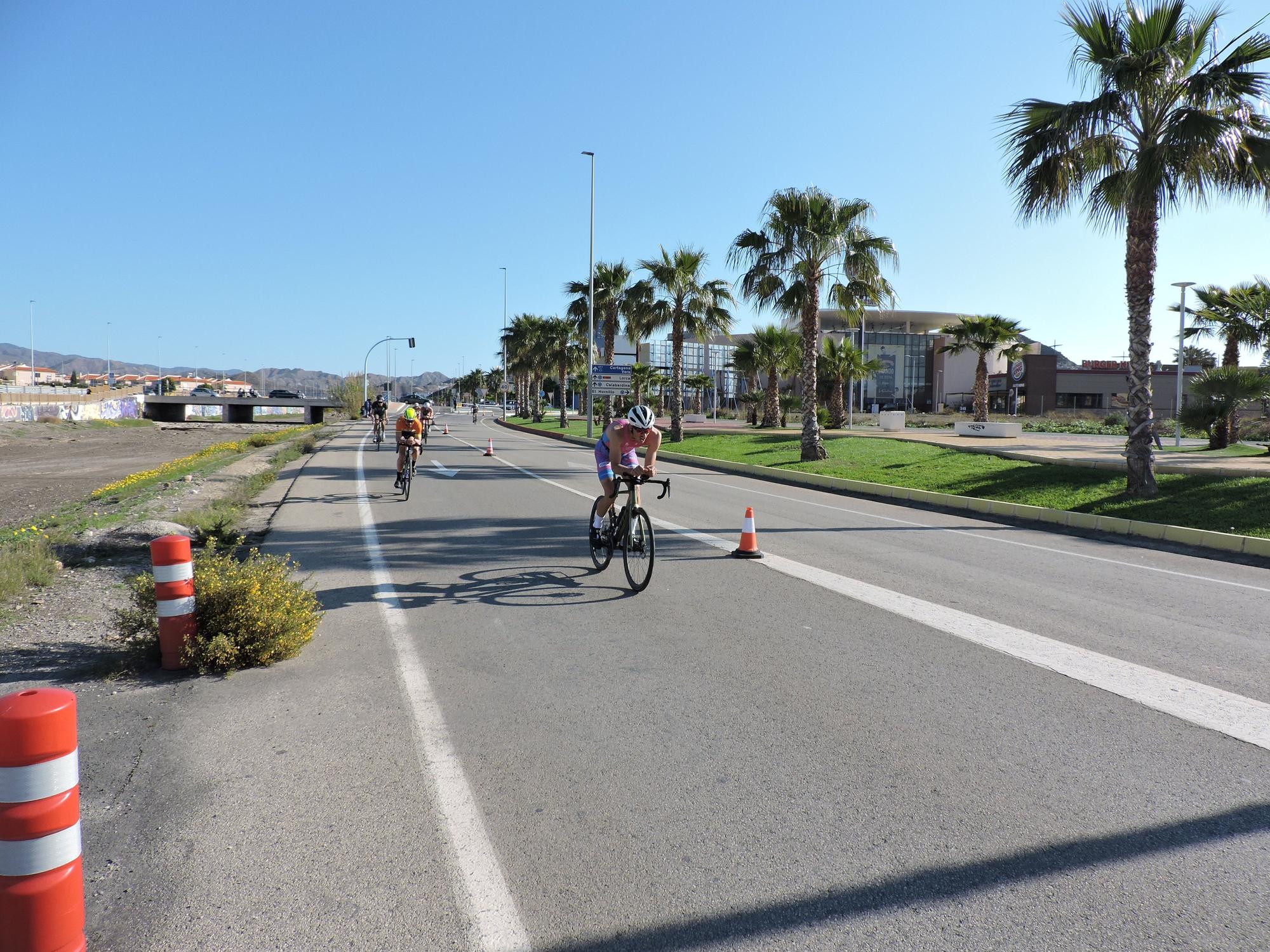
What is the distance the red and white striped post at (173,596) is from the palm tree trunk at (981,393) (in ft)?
115

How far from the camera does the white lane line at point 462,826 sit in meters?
2.85

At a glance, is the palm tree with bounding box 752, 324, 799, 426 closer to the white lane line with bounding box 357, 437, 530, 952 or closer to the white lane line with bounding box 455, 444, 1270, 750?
the white lane line with bounding box 455, 444, 1270, 750

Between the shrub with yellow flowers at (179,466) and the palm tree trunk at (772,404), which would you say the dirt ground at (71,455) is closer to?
the shrub with yellow flowers at (179,466)

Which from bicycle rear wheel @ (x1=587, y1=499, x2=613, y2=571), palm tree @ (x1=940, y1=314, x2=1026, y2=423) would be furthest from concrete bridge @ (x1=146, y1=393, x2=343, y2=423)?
bicycle rear wheel @ (x1=587, y1=499, x2=613, y2=571)

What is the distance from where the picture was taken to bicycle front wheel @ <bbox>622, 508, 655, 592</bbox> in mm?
7772

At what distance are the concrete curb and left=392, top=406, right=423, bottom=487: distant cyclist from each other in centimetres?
953

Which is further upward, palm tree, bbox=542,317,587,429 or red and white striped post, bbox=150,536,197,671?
palm tree, bbox=542,317,587,429

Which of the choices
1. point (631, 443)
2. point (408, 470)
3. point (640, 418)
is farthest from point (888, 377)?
point (640, 418)

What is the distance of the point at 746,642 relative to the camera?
6191 millimetres

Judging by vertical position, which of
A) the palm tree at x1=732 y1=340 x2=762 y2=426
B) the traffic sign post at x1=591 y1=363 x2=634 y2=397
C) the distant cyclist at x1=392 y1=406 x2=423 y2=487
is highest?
the palm tree at x1=732 y1=340 x2=762 y2=426

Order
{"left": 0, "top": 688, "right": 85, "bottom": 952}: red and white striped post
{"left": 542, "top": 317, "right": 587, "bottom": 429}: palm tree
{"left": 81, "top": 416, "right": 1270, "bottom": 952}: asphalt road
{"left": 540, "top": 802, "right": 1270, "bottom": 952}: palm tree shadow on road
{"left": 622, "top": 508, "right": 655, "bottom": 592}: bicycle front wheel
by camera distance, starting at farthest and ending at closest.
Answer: {"left": 542, "top": 317, "right": 587, "bottom": 429}: palm tree → {"left": 622, "top": 508, "right": 655, "bottom": 592}: bicycle front wheel → {"left": 81, "top": 416, "right": 1270, "bottom": 952}: asphalt road → {"left": 540, "top": 802, "right": 1270, "bottom": 952}: palm tree shadow on road → {"left": 0, "top": 688, "right": 85, "bottom": 952}: red and white striped post

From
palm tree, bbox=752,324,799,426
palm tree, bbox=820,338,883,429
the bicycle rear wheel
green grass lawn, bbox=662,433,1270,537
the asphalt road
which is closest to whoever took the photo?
the asphalt road

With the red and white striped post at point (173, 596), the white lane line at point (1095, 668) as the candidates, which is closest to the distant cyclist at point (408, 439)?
the white lane line at point (1095, 668)

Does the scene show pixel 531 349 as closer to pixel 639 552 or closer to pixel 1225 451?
pixel 1225 451
